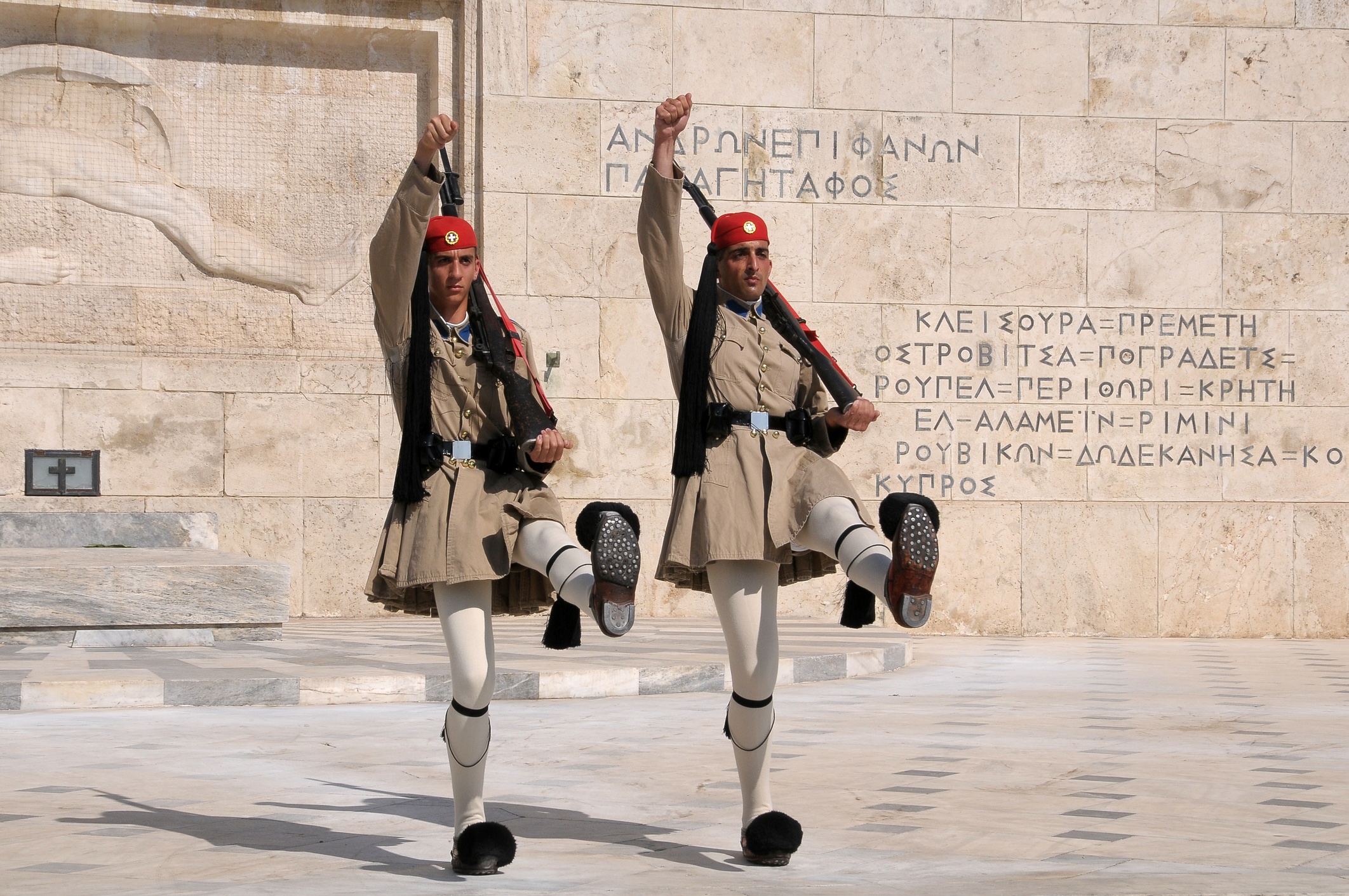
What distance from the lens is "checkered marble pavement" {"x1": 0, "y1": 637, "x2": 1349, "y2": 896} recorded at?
3.89 metres

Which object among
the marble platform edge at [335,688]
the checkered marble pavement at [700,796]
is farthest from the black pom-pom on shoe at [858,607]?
the marble platform edge at [335,688]

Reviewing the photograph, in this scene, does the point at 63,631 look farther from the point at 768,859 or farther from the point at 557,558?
the point at 768,859

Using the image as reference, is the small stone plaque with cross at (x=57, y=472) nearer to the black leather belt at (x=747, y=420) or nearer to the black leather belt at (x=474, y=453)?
the black leather belt at (x=474, y=453)

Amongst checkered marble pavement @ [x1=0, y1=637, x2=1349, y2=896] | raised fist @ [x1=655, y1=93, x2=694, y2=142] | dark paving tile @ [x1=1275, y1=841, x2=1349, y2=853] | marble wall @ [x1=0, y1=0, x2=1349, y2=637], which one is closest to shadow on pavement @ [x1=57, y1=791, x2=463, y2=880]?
checkered marble pavement @ [x1=0, y1=637, x2=1349, y2=896]

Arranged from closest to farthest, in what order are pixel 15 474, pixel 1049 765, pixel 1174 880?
pixel 1174 880 < pixel 1049 765 < pixel 15 474

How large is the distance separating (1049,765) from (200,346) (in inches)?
350

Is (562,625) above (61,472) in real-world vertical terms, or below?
below

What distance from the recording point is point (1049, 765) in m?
5.71

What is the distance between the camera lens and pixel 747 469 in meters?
4.29

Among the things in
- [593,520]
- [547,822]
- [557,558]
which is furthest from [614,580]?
[547,822]

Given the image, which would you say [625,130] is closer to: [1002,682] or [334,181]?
[334,181]

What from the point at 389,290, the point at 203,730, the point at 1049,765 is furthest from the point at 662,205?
the point at 203,730

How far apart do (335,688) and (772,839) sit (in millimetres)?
4017

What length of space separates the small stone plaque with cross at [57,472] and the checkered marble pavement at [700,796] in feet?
17.7
